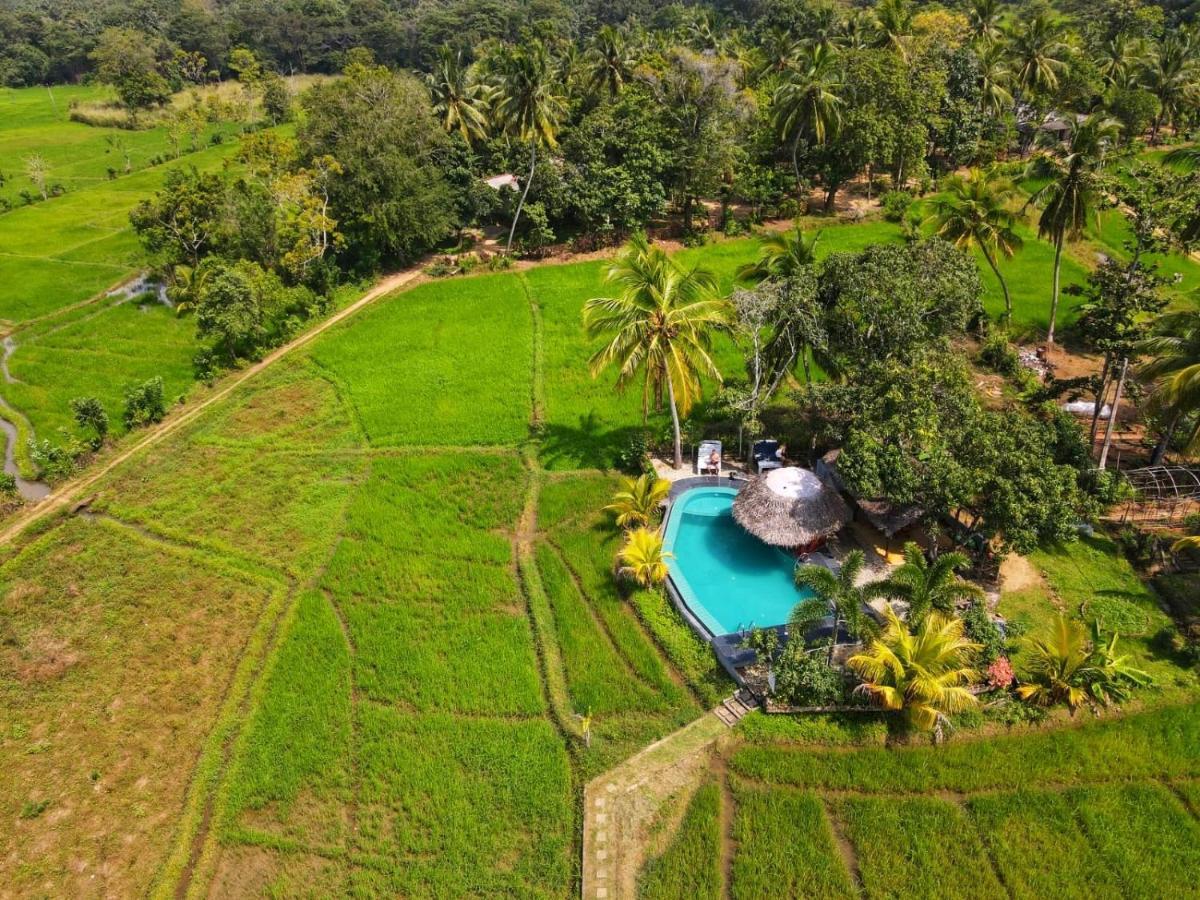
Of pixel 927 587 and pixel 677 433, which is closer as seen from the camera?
pixel 927 587

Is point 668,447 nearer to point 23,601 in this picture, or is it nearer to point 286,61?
point 23,601

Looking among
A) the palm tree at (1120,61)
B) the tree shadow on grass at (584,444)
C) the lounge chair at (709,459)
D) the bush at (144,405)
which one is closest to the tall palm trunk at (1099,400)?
the lounge chair at (709,459)

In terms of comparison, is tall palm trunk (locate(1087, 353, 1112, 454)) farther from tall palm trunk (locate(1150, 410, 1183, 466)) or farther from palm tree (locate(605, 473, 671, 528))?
palm tree (locate(605, 473, 671, 528))

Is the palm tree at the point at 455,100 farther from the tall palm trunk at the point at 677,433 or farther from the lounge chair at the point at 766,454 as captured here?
the lounge chair at the point at 766,454

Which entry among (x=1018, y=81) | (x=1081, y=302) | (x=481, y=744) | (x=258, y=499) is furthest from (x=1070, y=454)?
(x=1018, y=81)

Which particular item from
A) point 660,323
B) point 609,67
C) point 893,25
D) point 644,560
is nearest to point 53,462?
point 644,560

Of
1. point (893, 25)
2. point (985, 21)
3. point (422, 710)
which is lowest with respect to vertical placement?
point (422, 710)

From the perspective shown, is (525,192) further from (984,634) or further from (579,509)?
(984,634)
